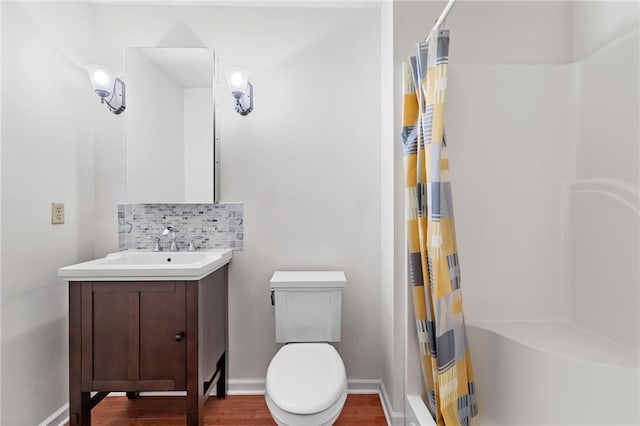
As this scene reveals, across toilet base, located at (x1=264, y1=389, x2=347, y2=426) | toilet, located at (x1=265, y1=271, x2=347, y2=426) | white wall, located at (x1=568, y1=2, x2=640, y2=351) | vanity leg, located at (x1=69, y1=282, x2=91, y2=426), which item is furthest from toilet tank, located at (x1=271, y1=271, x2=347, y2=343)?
white wall, located at (x1=568, y1=2, x2=640, y2=351)

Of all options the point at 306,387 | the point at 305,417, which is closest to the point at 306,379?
the point at 306,387

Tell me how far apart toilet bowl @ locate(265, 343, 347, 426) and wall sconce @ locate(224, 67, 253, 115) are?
1343 millimetres

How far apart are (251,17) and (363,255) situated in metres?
1.58

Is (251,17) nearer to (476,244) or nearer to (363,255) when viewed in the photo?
(363,255)

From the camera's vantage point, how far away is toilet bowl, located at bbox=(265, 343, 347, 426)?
1.31 meters

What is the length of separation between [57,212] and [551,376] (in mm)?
2368

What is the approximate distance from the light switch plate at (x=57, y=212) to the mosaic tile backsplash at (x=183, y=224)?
0.31 metres

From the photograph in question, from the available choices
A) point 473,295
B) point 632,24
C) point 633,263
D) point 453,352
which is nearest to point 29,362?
point 453,352

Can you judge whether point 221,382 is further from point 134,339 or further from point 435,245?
point 435,245

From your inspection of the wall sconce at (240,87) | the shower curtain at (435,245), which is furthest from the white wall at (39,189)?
the shower curtain at (435,245)

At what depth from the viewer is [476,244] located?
5.56 feet

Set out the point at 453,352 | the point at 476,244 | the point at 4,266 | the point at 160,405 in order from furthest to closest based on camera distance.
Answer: the point at 160,405
the point at 476,244
the point at 4,266
the point at 453,352

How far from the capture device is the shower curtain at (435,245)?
1.29 meters

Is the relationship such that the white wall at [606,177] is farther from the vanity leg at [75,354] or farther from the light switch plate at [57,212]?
the light switch plate at [57,212]
